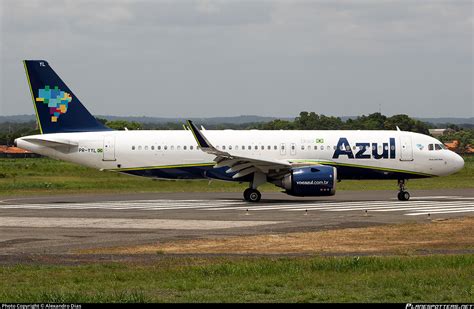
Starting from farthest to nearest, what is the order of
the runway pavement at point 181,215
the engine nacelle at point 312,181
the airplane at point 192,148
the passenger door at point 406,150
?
1. the passenger door at point 406,150
2. the airplane at point 192,148
3. the engine nacelle at point 312,181
4. the runway pavement at point 181,215

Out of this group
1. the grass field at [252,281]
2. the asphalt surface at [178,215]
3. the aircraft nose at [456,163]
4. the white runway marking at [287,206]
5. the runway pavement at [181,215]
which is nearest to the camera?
the grass field at [252,281]

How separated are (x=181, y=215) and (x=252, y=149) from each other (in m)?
10.6

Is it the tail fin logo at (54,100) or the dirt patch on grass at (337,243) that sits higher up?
the tail fin logo at (54,100)

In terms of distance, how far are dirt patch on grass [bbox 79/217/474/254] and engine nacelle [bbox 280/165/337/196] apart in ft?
38.0

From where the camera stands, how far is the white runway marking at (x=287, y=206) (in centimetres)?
3709

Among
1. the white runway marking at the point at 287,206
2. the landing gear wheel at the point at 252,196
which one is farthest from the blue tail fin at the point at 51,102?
the landing gear wheel at the point at 252,196

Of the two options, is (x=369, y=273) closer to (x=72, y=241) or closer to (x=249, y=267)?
(x=249, y=267)

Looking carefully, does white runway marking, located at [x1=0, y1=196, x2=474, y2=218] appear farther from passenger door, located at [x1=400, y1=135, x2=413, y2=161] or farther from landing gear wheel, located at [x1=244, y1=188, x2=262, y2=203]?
passenger door, located at [x1=400, y1=135, x2=413, y2=161]

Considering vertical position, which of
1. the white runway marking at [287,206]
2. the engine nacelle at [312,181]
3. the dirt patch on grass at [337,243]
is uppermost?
the engine nacelle at [312,181]

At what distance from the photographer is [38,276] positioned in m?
18.6

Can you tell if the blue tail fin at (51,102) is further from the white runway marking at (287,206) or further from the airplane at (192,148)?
the white runway marking at (287,206)

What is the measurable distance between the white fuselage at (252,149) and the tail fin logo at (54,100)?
107 cm

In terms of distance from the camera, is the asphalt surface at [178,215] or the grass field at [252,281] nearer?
the grass field at [252,281]

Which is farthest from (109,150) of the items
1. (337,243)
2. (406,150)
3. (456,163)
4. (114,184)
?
(337,243)
